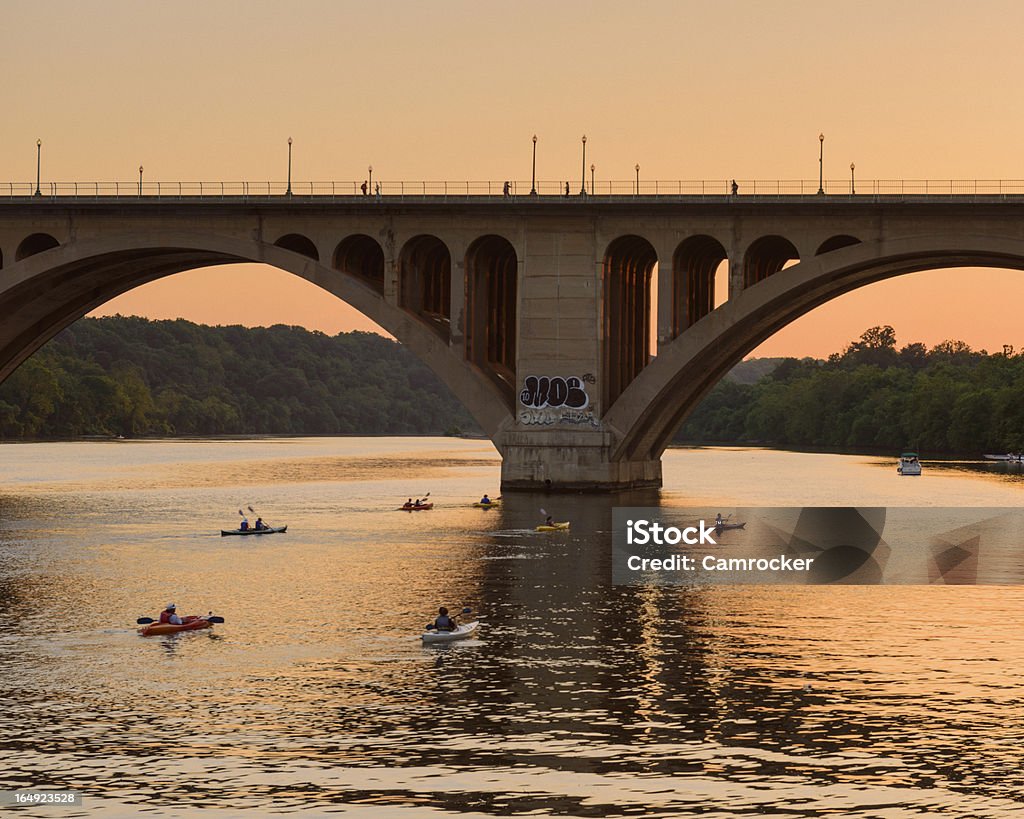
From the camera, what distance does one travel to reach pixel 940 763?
27.9 meters

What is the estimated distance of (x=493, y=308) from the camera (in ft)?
305

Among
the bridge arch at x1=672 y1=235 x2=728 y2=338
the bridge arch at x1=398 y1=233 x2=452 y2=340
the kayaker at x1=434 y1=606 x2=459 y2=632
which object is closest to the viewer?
the kayaker at x1=434 y1=606 x2=459 y2=632

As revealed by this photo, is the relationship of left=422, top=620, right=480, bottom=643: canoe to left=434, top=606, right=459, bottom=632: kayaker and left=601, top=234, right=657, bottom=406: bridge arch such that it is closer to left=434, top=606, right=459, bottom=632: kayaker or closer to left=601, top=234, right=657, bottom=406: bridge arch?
left=434, top=606, right=459, bottom=632: kayaker

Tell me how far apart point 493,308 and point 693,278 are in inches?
439

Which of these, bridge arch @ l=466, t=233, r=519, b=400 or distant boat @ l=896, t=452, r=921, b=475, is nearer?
bridge arch @ l=466, t=233, r=519, b=400

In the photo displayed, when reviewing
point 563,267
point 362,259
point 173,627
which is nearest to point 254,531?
point 563,267

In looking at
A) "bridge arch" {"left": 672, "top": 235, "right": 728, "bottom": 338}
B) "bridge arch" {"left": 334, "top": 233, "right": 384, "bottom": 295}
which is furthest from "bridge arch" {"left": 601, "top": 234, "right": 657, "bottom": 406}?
"bridge arch" {"left": 334, "top": 233, "right": 384, "bottom": 295}

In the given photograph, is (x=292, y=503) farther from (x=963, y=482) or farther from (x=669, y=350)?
(x=963, y=482)

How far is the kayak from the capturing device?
134 feet

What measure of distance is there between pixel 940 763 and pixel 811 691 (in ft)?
19.5

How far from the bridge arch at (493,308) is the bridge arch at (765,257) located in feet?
39.4

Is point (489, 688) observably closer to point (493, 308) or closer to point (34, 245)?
point (493, 308)

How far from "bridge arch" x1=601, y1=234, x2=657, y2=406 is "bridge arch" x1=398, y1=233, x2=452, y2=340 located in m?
8.61

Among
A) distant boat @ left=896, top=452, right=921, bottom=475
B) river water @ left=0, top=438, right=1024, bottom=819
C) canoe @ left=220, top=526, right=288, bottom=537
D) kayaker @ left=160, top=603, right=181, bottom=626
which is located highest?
distant boat @ left=896, top=452, right=921, bottom=475
